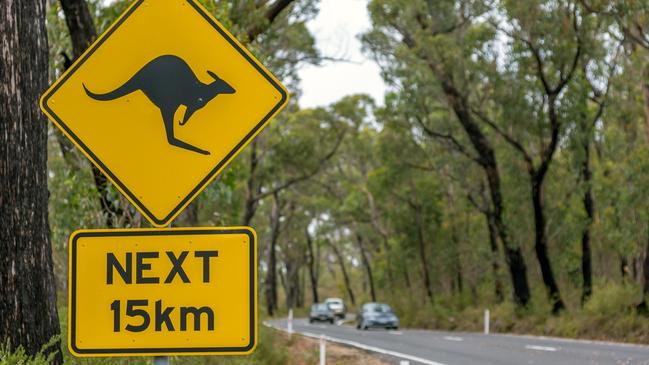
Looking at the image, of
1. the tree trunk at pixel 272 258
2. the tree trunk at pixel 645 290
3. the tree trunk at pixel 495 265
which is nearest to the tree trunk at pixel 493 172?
the tree trunk at pixel 495 265

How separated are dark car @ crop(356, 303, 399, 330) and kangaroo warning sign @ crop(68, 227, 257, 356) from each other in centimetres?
3299

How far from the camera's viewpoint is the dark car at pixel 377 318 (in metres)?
36.2

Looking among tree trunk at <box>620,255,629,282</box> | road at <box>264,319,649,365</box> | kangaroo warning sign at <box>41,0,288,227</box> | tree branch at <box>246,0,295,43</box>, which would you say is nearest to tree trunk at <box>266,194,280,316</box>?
tree trunk at <box>620,255,629,282</box>

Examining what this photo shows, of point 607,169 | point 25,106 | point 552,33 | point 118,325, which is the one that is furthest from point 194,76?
point 607,169

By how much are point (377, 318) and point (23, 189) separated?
31298 millimetres

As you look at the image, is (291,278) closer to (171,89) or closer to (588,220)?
(588,220)

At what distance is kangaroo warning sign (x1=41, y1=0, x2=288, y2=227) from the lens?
12.2 ft

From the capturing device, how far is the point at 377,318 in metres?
36.4

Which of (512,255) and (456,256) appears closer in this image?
(512,255)

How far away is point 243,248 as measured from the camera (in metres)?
3.64

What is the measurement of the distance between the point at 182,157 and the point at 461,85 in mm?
27610

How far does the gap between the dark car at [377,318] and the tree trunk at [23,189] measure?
30721mm

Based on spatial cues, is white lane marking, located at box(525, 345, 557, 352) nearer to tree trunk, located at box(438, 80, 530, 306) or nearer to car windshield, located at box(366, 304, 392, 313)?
tree trunk, located at box(438, 80, 530, 306)

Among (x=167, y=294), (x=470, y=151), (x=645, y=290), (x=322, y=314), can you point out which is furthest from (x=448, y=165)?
(x=167, y=294)
